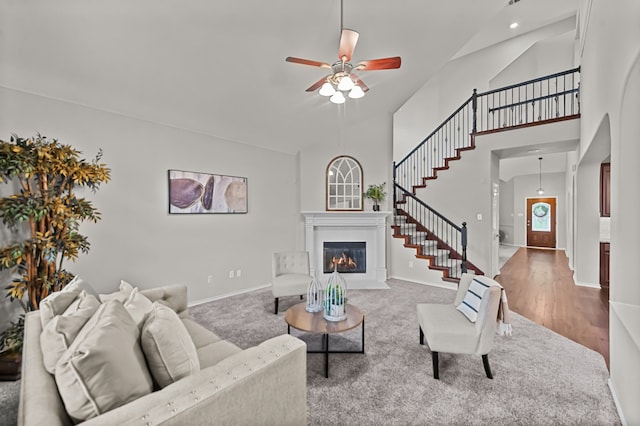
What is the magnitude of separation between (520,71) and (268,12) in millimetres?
8270

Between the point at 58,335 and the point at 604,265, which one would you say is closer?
the point at 58,335

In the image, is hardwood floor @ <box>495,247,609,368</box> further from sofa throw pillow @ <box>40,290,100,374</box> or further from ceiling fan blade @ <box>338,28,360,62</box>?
sofa throw pillow @ <box>40,290,100,374</box>

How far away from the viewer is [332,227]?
5.68 m

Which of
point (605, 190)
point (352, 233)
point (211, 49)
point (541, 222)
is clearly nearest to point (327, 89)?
point (211, 49)

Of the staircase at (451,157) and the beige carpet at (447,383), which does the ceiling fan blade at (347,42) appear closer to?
the beige carpet at (447,383)

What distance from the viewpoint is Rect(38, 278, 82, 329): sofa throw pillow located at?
154 cm

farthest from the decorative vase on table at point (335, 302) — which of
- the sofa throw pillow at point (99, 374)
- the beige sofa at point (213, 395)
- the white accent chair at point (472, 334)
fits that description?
the sofa throw pillow at point (99, 374)

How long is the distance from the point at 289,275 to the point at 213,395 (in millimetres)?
3100

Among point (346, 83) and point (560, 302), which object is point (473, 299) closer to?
point (346, 83)

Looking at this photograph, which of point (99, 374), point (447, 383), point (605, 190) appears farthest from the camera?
point (605, 190)

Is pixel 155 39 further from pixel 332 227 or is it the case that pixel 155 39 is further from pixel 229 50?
pixel 332 227

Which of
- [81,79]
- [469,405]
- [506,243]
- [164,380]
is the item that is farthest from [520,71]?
[164,380]

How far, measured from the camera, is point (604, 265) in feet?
16.4

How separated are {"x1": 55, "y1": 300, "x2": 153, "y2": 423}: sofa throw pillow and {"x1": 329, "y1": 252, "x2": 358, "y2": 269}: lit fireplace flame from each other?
15.1ft
